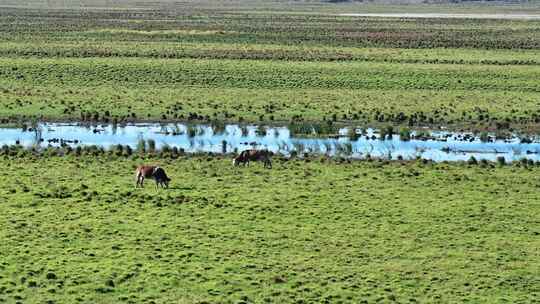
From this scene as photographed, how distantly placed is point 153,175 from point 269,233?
5771mm

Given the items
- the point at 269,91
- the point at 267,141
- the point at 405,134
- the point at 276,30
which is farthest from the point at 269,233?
the point at 276,30

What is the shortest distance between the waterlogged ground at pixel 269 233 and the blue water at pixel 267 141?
3277 mm

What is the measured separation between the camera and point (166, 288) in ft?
71.5

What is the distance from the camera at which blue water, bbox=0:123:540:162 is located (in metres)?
39.4

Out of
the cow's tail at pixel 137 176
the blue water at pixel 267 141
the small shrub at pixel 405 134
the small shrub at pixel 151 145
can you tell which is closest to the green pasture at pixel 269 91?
the blue water at pixel 267 141

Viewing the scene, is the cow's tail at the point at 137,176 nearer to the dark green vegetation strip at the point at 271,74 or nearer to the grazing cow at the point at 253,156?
the grazing cow at the point at 253,156

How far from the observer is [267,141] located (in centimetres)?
4209

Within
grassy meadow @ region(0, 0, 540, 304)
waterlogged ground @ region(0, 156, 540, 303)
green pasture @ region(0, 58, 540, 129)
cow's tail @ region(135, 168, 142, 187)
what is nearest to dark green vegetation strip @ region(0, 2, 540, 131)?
green pasture @ region(0, 58, 540, 129)

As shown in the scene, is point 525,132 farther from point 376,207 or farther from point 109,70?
point 109,70

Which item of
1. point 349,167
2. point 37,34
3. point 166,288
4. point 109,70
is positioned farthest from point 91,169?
point 37,34

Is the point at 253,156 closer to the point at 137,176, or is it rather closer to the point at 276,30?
the point at 137,176

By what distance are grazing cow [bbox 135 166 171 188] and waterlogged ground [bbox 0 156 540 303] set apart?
35 centimetres

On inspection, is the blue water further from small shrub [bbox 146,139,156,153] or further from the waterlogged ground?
the waterlogged ground

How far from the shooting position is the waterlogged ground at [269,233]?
21938 millimetres
